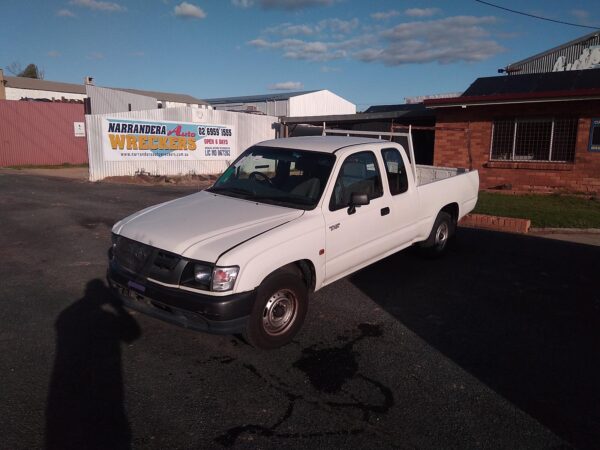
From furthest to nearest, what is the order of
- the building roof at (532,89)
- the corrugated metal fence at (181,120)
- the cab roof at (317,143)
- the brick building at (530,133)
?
the corrugated metal fence at (181,120) → the brick building at (530,133) → the building roof at (532,89) → the cab roof at (317,143)

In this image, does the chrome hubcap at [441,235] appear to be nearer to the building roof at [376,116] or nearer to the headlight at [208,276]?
the headlight at [208,276]

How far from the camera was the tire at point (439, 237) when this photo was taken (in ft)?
22.0

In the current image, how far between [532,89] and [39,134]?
→ 22044 millimetres

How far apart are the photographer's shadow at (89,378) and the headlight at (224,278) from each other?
1010mm

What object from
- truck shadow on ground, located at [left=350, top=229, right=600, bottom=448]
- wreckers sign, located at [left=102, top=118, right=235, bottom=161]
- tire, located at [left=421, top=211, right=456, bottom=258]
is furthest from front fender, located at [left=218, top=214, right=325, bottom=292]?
wreckers sign, located at [left=102, top=118, right=235, bottom=161]

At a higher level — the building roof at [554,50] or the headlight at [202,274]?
the building roof at [554,50]

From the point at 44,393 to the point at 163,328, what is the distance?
128 centimetres

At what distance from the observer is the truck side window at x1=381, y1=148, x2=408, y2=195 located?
5613 mm

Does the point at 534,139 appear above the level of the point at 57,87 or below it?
below

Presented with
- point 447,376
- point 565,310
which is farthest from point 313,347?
point 565,310

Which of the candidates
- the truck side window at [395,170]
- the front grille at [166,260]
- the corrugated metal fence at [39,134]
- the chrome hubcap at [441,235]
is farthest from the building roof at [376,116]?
the front grille at [166,260]

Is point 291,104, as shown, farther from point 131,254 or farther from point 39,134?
point 131,254

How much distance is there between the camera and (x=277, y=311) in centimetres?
413

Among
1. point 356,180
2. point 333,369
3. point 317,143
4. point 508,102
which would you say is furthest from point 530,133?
point 333,369
